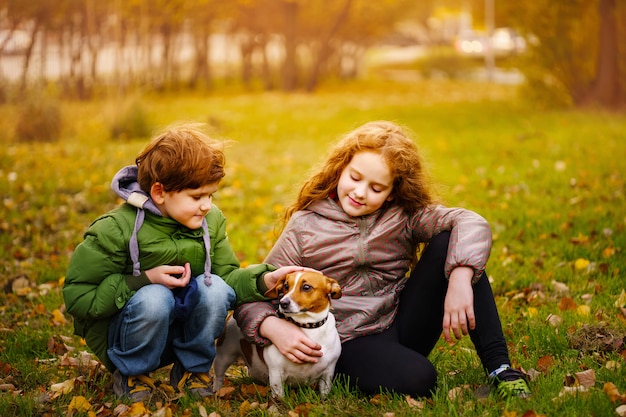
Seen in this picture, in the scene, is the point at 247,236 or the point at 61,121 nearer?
the point at 247,236

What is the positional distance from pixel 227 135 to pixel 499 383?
10.6 meters

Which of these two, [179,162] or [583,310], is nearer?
[179,162]

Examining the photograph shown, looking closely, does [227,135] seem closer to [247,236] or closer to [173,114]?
[173,114]

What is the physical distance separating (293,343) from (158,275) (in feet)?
2.18

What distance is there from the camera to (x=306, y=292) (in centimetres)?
296

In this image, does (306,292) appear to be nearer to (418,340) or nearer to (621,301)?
(418,340)

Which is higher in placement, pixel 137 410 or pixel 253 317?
pixel 253 317

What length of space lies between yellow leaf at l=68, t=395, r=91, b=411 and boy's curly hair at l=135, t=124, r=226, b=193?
0.98 m

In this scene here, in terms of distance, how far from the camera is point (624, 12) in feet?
46.0

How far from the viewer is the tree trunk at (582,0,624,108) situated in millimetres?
13961

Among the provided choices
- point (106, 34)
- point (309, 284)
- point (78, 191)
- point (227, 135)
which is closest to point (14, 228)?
point (78, 191)

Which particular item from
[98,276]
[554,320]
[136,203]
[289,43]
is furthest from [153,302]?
[289,43]

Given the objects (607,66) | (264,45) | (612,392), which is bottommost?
(612,392)

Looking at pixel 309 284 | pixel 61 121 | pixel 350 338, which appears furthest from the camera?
pixel 61 121
